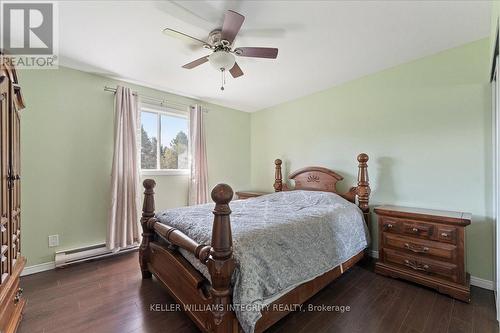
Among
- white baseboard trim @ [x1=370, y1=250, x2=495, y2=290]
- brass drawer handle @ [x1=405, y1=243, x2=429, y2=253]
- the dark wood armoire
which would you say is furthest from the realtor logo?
white baseboard trim @ [x1=370, y1=250, x2=495, y2=290]

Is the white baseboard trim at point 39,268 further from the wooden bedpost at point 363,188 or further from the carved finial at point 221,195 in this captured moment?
the wooden bedpost at point 363,188

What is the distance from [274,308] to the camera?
1.52 m

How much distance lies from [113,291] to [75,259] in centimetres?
100

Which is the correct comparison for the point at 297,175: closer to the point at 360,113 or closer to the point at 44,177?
the point at 360,113

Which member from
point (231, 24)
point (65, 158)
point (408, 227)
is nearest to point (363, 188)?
point (408, 227)

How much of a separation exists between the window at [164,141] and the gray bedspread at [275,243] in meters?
1.48

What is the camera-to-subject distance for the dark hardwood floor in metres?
1.65

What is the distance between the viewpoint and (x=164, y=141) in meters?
3.68

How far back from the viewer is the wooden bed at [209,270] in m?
1.31

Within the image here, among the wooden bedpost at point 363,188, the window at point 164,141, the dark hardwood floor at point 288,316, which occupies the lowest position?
the dark hardwood floor at point 288,316

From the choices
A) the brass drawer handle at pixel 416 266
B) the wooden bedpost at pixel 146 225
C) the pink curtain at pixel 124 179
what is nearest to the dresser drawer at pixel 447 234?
the brass drawer handle at pixel 416 266

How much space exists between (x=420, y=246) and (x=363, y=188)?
2.83ft

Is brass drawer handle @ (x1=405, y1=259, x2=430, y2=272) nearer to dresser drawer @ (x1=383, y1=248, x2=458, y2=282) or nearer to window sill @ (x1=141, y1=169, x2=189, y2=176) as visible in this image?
dresser drawer @ (x1=383, y1=248, x2=458, y2=282)

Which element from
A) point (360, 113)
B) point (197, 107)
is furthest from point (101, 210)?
point (360, 113)
